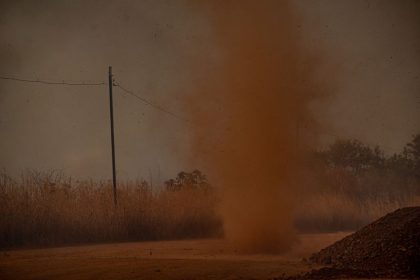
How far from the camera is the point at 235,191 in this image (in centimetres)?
1415

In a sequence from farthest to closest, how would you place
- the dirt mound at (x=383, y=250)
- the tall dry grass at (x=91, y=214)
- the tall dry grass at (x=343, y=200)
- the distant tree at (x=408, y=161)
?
the distant tree at (x=408, y=161), the tall dry grass at (x=343, y=200), the tall dry grass at (x=91, y=214), the dirt mound at (x=383, y=250)

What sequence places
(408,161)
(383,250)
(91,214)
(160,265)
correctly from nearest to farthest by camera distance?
(160,265) → (383,250) → (91,214) → (408,161)

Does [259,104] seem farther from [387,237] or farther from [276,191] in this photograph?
[387,237]

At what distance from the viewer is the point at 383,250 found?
1082 cm

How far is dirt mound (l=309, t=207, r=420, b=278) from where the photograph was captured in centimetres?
1020

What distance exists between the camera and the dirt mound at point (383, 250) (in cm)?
1020

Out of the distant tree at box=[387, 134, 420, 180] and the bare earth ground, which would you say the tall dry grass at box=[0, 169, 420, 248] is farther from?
the distant tree at box=[387, 134, 420, 180]

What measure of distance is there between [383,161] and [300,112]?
82.9 feet

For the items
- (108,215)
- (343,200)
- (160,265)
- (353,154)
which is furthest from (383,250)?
(353,154)

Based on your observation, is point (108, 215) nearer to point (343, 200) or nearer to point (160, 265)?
point (160, 265)

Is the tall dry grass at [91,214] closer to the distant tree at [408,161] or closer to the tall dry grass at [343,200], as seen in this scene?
the tall dry grass at [343,200]

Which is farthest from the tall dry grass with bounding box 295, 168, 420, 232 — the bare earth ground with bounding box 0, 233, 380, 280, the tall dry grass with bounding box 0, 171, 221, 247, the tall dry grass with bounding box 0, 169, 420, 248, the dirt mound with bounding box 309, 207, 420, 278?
the dirt mound with bounding box 309, 207, 420, 278

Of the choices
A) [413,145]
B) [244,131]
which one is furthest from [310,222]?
[413,145]

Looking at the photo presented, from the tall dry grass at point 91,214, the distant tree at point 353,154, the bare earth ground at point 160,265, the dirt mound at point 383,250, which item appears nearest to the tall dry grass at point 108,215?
the tall dry grass at point 91,214
